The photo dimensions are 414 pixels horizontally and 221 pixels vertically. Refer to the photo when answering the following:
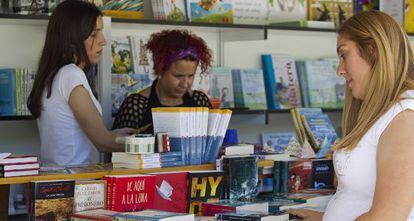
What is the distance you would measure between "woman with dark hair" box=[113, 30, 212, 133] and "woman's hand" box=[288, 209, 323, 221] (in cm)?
139

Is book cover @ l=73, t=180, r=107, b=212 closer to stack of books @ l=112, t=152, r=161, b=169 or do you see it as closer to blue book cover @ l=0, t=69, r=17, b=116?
stack of books @ l=112, t=152, r=161, b=169

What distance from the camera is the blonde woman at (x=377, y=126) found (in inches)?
84.4

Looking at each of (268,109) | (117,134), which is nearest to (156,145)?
(117,134)

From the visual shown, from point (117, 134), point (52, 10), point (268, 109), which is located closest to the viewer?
point (117, 134)

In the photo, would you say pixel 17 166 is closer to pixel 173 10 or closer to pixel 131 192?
pixel 131 192

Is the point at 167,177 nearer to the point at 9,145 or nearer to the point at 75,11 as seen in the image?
the point at 75,11

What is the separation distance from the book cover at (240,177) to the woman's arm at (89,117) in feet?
2.43

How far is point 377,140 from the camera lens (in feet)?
7.45

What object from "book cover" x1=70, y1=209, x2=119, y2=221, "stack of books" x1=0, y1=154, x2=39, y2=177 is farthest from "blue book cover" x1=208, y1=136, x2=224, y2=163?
"stack of books" x1=0, y1=154, x2=39, y2=177

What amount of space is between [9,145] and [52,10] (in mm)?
827

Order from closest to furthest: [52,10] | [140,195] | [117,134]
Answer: [140,195] < [117,134] < [52,10]

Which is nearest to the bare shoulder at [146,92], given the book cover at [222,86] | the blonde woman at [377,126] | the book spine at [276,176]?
the book cover at [222,86]

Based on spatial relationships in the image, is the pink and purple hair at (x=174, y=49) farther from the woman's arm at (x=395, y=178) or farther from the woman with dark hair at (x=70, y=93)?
the woman's arm at (x=395, y=178)

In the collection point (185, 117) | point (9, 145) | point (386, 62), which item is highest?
point (386, 62)
